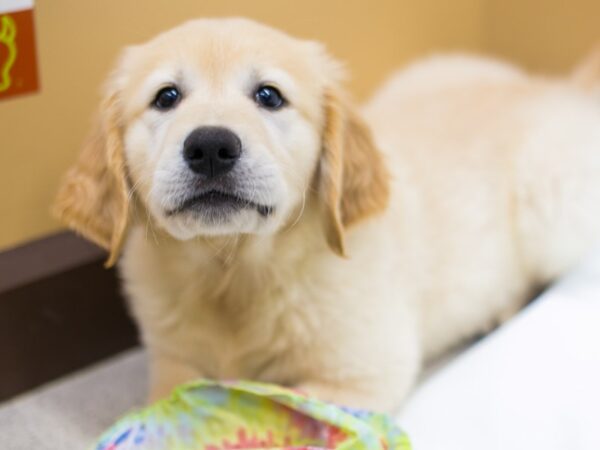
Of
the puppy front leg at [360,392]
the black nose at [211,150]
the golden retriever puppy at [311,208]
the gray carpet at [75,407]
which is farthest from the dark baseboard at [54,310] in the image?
the black nose at [211,150]

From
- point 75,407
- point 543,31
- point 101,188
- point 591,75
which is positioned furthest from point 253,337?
point 543,31

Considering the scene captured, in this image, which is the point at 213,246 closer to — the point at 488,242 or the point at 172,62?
the point at 172,62

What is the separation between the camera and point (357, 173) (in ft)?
5.21

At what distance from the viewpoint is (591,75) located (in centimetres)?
232

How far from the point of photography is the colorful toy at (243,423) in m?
1.50

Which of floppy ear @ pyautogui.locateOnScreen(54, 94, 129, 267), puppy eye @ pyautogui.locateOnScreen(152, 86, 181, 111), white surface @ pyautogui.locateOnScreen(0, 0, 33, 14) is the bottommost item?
floppy ear @ pyautogui.locateOnScreen(54, 94, 129, 267)

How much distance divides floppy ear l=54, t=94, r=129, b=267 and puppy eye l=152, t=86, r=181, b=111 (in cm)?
10

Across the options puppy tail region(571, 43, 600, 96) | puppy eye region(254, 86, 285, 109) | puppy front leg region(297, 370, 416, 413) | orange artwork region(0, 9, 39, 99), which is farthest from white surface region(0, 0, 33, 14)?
puppy tail region(571, 43, 600, 96)

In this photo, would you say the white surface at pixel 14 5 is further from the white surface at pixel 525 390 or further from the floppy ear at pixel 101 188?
the white surface at pixel 525 390

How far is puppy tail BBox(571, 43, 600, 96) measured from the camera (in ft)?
7.51

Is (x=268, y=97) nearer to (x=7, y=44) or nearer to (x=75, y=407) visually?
(x=7, y=44)

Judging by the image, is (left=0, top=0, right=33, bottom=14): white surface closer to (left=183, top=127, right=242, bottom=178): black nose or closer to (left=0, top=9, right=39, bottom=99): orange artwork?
(left=0, top=9, right=39, bottom=99): orange artwork

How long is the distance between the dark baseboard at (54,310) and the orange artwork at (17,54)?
1.21 feet

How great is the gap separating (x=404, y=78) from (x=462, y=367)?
37.5 inches
